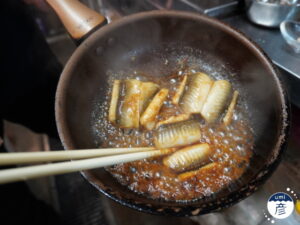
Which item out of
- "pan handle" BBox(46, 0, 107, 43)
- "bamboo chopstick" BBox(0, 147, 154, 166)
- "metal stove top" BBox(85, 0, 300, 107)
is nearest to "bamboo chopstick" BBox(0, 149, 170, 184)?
"bamboo chopstick" BBox(0, 147, 154, 166)

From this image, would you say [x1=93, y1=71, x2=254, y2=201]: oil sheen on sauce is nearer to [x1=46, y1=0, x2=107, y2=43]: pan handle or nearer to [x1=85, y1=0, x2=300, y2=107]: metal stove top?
[x1=46, y1=0, x2=107, y2=43]: pan handle

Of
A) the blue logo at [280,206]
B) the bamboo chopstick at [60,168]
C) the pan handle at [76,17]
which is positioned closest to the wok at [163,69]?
the pan handle at [76,17]

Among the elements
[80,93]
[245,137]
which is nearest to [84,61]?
[80,93]

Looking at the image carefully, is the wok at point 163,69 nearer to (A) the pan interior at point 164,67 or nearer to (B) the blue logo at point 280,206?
(A) the pan interior at point 164,67

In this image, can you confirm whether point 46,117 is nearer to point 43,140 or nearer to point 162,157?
point 43,140

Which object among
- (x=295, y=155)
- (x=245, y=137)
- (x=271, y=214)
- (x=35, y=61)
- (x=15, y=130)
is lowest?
(x=15, y=130)

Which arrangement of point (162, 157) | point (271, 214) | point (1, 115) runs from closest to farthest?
1. point (162, 157)
2. point (271, 214)
3. point (1, 115)

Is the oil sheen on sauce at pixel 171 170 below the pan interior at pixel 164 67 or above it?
below

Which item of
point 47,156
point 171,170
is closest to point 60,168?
point 47,156
